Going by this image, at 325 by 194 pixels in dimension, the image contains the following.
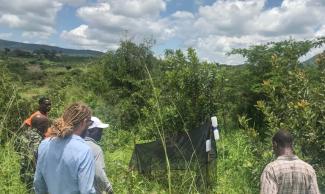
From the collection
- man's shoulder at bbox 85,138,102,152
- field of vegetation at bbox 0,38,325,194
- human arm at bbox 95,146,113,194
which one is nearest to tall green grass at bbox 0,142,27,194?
field of vegetation at bbox 0,38,325,194

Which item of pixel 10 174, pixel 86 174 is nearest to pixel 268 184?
pixel 86 174

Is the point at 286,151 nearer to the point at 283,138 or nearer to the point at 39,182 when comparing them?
the point at 283,138

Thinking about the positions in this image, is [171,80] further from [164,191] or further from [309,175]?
[309,175]

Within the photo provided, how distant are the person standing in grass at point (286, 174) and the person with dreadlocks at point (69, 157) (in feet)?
4.92

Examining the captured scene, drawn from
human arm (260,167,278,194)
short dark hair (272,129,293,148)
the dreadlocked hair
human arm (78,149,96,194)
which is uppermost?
the dreadlocked hair

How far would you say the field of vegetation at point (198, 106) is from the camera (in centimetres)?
616

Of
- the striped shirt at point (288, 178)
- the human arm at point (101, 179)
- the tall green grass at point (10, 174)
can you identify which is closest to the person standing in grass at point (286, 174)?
the striped shirt at point (288, 178)

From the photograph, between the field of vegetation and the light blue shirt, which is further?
→ the field of vegetation

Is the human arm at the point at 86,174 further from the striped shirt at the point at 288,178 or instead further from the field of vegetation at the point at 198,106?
the striped shirt at the point at 288,178

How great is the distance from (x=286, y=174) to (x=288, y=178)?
40 millimetres

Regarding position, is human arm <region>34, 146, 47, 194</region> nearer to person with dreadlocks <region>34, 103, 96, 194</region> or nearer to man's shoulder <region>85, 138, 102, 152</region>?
person with dreadlocks <region>34, 103, 96, 194</region>

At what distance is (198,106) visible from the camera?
11234 mm

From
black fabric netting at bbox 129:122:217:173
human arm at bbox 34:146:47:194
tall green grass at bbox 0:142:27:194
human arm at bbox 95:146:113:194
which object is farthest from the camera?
black fabric netting at bbox 129:122:217:173

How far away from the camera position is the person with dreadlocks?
3420 mm
